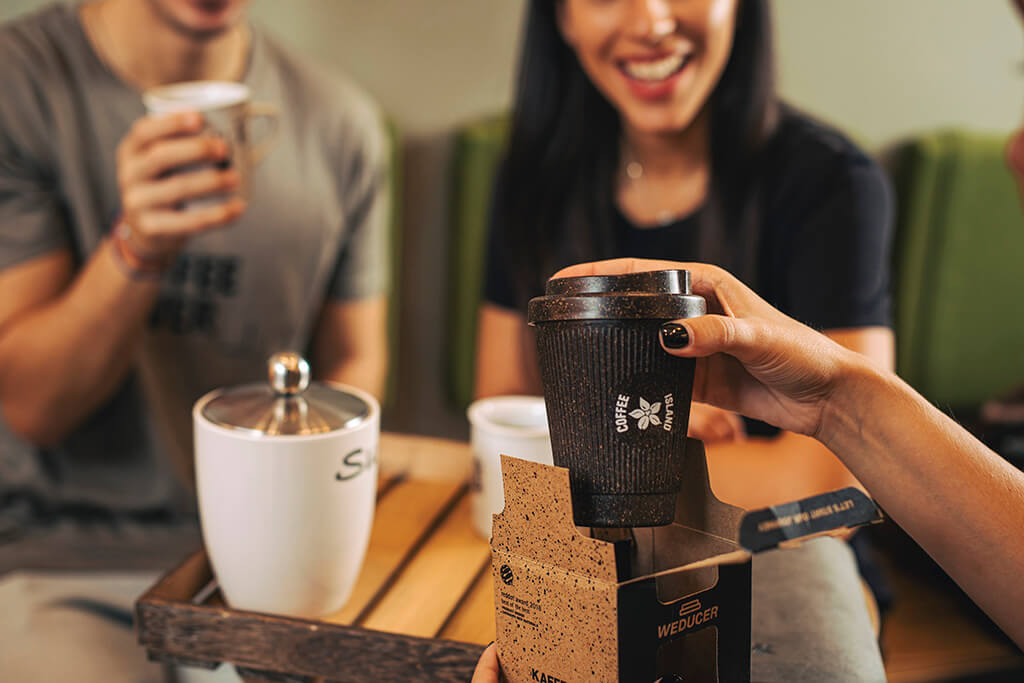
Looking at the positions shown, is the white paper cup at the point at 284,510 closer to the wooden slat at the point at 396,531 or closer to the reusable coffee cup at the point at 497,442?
the wooden slat at the point at 396,531

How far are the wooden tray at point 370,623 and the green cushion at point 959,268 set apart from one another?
4.66ft

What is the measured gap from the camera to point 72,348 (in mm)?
1149

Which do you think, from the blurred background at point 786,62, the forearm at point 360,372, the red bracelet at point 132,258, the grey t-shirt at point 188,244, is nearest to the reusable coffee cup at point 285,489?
the red bracelet at point 132,258

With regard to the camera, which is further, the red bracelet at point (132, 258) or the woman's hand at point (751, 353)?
the red bracelet at point (132, 258)

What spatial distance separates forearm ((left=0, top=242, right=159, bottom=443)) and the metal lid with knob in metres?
0.54

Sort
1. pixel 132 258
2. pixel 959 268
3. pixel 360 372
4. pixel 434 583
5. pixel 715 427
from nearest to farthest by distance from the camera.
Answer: pixel 434 583 < pixel 715 427 < pixel 132 258 < pixel 360 372 < pixel 959 268

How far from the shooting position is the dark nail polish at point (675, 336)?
412 millimetres

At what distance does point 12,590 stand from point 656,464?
2.61ft

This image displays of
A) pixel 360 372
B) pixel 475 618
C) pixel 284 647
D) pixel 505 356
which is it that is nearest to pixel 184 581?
pixel 284 647

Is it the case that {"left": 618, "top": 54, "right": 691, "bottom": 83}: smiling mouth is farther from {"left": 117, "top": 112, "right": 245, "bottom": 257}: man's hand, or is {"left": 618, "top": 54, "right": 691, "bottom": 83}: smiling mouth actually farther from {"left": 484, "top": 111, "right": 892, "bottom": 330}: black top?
{"left": 117, "top": 112, "right": 245, "bottom": 257}: man's hand

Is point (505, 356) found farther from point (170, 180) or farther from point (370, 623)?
point (370, 623)

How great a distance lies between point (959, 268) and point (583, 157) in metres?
1.01

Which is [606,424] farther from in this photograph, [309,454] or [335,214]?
[335,214]

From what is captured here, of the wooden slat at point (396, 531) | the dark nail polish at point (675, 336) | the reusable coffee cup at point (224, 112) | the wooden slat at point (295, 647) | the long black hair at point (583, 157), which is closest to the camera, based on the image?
the dark nail polish at point (675, 336)
